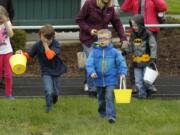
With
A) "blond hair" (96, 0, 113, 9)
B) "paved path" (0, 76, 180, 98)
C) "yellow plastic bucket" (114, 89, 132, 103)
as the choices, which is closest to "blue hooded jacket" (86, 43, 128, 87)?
"yellow plastic bucket" (114, 89, 132, 103)

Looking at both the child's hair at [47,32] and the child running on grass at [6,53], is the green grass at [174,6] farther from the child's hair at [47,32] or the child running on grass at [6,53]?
the child's hair at [47,32]

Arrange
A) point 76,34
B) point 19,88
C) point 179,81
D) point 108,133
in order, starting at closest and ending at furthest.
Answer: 1. point 108,133
2. point 19,88
3. point 179,81
4. point 76,34

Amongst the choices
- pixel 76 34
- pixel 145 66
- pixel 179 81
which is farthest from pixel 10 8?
pixel 76 34

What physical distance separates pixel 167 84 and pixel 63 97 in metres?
2.51

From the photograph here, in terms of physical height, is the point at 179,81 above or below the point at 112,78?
below

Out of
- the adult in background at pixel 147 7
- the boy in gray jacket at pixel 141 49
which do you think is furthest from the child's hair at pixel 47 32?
the adult in background at pixel 147 7

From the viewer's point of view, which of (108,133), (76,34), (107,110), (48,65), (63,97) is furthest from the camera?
(76,34)

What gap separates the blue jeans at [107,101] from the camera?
9117mm

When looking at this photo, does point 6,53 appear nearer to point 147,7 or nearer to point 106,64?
point 106,64

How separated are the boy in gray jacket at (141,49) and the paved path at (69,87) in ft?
1.73

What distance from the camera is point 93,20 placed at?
35.4ft

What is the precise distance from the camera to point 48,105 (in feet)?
31.8

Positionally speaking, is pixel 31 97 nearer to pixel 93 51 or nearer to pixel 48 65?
pixel 48 65

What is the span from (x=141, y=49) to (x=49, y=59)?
6.69ft
